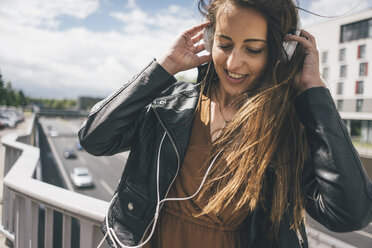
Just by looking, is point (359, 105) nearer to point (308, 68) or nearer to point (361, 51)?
point (361, 51)

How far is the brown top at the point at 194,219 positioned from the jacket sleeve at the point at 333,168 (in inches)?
13.8

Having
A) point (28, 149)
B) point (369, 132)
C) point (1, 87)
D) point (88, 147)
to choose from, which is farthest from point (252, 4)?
point (1, 87)

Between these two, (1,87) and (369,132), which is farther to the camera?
(1,87)

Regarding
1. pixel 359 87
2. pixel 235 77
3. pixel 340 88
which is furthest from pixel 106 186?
pixel 359 87

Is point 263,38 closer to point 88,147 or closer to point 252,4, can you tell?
point 252,4

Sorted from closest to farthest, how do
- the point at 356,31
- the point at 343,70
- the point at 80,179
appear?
the point at 80,179, the point at 356,31, the point at 343,70

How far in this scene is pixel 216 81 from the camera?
1.39 m

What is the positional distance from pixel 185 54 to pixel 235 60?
0.91 feet

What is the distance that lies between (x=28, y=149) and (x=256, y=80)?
2750 mm

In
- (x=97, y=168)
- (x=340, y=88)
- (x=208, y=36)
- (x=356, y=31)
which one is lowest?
(x=97, y=168)

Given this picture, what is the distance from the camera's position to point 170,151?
3.78 feet

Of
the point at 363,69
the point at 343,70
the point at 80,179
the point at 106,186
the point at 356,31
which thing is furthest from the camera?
the point at 343,70

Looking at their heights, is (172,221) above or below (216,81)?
below

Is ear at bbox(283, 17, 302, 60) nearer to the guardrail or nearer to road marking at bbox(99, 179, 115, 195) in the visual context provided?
the guardrail
